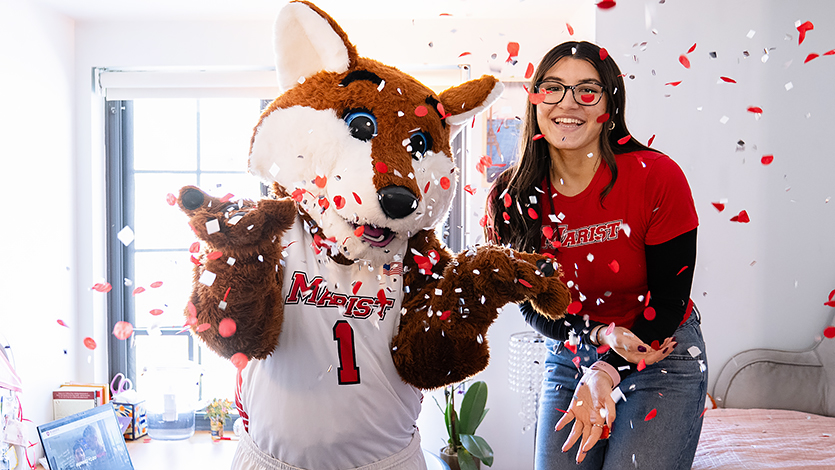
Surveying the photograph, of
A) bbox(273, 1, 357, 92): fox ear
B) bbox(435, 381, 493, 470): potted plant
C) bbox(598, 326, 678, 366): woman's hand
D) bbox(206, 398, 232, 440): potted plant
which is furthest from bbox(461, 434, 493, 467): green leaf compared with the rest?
bbox(273, 1, 357, 92): fox ear

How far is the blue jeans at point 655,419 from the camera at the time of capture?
4.00ft

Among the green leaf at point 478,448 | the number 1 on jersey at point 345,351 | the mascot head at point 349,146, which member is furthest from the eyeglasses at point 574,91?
the green leaf at point 478,448

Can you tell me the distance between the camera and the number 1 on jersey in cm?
106

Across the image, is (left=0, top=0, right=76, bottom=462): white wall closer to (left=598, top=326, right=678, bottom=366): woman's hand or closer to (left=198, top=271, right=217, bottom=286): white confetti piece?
(left=198, top=271, right=217, bottom=286): white confetti piece

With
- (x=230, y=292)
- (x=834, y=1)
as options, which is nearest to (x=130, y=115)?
(x=230, y=292)

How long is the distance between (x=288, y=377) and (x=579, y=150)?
880mm

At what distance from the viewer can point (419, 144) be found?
107cm

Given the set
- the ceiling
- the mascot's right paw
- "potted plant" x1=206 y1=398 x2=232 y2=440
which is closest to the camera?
the mascot's right paw

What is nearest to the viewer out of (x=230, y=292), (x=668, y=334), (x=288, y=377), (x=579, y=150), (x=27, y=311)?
(x=230, y=292)

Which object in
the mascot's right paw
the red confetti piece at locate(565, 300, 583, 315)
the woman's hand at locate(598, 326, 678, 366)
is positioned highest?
the mascot's right paw

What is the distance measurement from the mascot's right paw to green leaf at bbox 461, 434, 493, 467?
182 centimetres

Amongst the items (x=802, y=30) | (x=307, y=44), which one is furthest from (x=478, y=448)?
(x=802, y=30)

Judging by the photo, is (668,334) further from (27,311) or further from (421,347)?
(27,311)

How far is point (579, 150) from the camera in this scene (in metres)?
1.35
